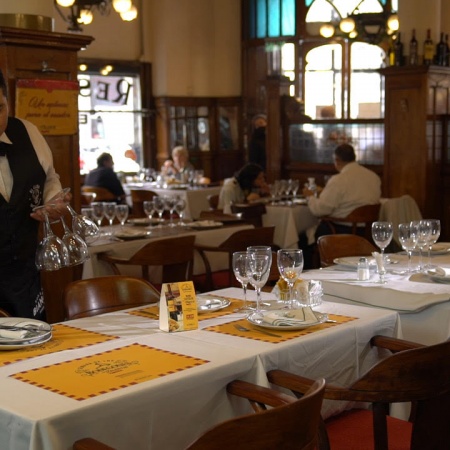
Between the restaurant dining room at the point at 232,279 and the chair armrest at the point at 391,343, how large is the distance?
1 cm

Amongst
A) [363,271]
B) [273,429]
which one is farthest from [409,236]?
[273,429]

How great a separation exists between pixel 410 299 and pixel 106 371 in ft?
5.51

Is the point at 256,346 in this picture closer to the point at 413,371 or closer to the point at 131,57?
the point at 413,371

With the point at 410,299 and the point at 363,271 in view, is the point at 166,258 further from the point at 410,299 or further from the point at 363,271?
the point at 410,299

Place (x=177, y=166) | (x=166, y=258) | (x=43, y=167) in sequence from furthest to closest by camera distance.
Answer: (x=177, y=166) < (x=166, y=258) < (x=43, y=167)

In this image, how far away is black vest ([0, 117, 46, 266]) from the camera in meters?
3.76

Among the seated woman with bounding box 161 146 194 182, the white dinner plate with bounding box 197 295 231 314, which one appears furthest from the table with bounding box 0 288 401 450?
the seated woman with bounding box 161 146 194 182

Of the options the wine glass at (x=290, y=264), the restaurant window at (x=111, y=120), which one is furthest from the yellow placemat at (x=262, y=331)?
the restaurant window at (x=111, y=120)

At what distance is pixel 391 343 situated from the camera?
125 inches

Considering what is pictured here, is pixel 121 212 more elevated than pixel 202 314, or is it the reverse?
pixel 121 212

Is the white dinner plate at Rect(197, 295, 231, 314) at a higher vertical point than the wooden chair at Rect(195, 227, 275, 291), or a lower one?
higher

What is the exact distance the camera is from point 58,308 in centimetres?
535

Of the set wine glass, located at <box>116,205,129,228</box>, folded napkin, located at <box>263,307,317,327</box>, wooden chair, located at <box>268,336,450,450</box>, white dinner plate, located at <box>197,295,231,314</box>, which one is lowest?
wooden chair, located at <box>268,336,450,450</box>

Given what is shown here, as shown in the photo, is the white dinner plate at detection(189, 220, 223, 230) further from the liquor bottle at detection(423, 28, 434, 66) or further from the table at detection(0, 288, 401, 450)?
the liquor bottle at detection(423, 28, 434, 66)
